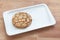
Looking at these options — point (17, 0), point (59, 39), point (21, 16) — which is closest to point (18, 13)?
point (21, 16)

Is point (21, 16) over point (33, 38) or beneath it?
over

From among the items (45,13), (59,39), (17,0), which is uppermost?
(17,0)

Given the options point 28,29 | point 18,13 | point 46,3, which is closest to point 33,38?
point 28,29

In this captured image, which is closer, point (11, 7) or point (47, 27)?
point (47, 27)

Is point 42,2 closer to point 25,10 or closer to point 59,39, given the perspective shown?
point 25,10
